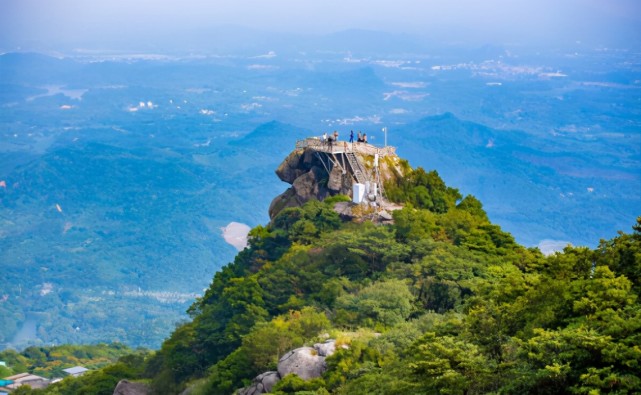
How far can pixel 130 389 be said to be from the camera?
42750mm

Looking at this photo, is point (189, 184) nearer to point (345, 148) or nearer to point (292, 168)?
point (292, 168)

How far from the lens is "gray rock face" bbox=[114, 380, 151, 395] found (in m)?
42.4

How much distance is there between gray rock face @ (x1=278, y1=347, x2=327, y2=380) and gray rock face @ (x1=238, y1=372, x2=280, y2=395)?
33cm

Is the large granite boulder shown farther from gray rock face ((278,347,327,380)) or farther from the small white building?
gray rock face ((278,347,327,380))

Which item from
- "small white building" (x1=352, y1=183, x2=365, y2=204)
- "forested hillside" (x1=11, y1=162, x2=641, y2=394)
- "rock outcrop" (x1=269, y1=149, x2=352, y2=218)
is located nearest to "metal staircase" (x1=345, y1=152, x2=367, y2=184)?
"rock outcrop" (x1=269, y1=149, x2=352, y2=218)

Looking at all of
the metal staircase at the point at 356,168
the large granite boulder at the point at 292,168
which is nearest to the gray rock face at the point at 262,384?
the metal staircase at the point at 356,168

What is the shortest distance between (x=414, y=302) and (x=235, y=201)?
94.1 meters

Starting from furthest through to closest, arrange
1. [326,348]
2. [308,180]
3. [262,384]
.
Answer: [308,180]
[262,384]
[326,348]

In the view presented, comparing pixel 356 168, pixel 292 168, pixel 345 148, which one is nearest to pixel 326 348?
pixel 356 168

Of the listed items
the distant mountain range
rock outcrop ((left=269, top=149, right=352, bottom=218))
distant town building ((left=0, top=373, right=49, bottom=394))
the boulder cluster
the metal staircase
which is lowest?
the distant mountain range

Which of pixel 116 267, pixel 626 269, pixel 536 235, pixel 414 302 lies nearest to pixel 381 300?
pixel 414 302

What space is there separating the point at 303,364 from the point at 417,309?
18.4ft

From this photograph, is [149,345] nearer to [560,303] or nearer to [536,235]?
[536,235]

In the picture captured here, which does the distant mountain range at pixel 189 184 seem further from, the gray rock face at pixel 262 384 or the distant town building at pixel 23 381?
the gray rock face at pixel 262 384
